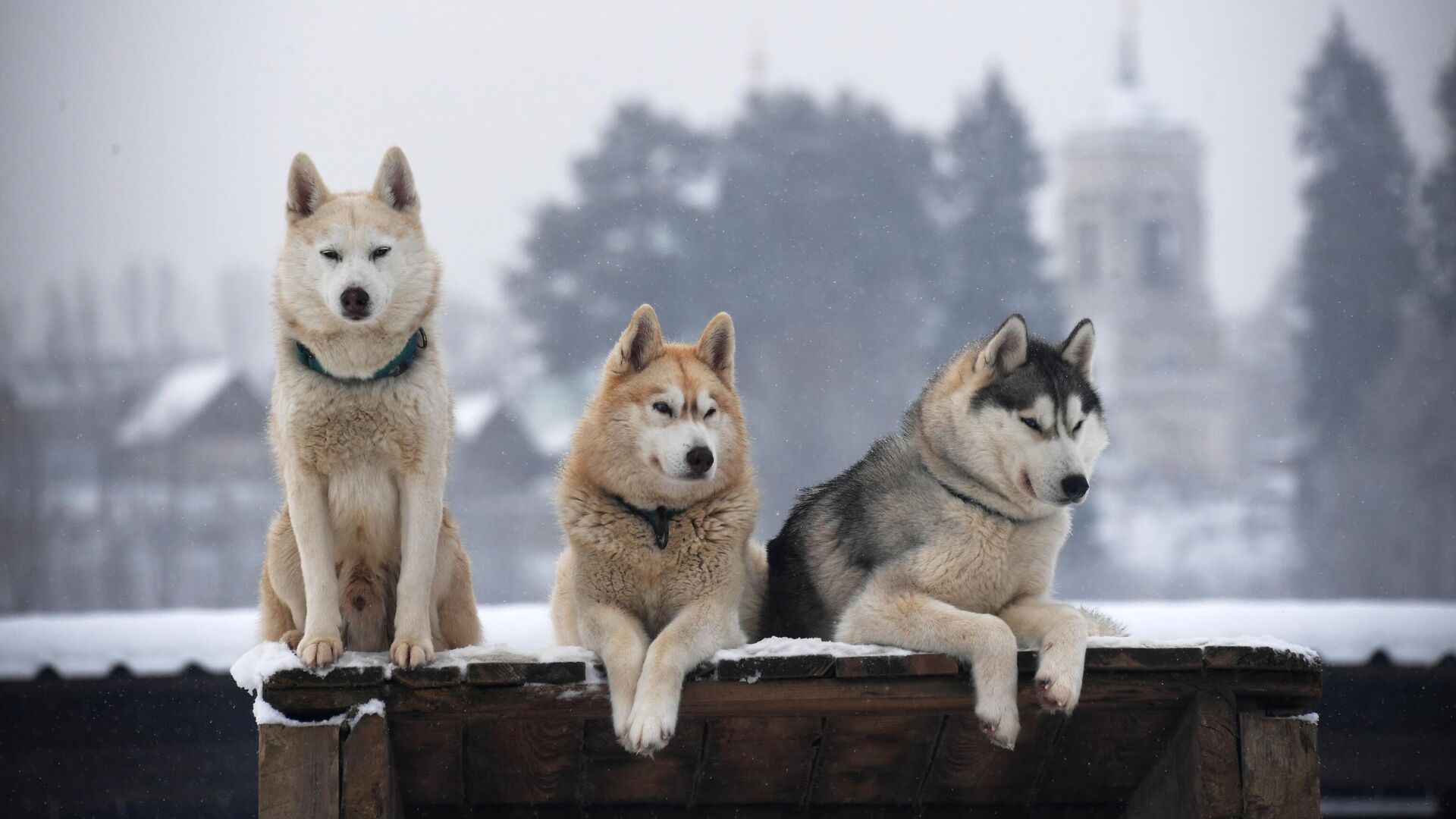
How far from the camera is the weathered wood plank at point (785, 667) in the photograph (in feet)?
12.4

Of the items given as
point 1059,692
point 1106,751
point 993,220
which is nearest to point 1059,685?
point 1059,692

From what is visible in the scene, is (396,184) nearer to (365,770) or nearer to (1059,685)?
(365,770)

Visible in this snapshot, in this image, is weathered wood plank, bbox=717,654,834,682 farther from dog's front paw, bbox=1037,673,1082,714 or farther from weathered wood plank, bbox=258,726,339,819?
weathered wood plank, bbox=258,726,339,819

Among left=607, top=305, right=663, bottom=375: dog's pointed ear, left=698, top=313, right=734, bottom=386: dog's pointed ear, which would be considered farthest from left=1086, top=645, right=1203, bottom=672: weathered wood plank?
left=607, top=305, right=663, bottom=375: dog's pointed ear

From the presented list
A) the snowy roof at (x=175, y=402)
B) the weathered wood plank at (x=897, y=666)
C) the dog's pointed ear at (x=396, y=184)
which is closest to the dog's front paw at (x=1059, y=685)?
the weathered wood plank at (x=897, y=666)

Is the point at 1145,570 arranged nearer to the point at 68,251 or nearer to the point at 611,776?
the point at 68,251

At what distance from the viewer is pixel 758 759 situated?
4.16 metres

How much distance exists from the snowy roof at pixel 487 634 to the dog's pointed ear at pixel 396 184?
272 cm

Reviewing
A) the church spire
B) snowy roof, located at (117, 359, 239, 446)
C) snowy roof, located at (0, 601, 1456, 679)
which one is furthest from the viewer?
the church spire

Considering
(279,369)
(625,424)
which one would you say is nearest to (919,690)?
(625,424)

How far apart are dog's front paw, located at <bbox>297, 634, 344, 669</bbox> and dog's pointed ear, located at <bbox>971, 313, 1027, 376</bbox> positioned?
2.06 m

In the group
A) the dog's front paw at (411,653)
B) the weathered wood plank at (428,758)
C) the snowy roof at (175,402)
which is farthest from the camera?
the snowy roof at (175,402)

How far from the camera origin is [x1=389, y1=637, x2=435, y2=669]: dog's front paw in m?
3.76

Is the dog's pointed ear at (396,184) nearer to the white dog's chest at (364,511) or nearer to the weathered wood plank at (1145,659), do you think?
the white dog's chest at (364,511)
